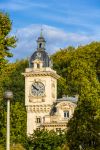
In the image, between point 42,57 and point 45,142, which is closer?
Result: point 45,142

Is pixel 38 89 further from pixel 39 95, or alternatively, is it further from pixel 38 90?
pixel 39 95

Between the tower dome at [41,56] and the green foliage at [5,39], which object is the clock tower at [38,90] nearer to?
the tower dome at [41,56]

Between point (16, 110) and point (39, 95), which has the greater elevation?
point (39, 95)

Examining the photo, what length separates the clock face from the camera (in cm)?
10481

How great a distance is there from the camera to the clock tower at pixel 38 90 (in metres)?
104

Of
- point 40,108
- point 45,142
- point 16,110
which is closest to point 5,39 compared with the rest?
point 45,142

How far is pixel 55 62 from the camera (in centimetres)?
12762

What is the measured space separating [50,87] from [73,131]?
4836 centimetres

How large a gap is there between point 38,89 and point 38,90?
0.53ft

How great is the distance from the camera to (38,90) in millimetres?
105062

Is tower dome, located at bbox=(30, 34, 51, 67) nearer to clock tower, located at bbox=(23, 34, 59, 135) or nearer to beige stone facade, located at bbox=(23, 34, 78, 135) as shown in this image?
clock tower, located at bbox=(23, 34, 59, 135)

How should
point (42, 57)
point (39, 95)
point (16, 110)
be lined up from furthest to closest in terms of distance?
point (42, 57), point (39, 95), point (16, 110)

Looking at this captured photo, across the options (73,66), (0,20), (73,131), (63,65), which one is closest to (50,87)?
(73,66)

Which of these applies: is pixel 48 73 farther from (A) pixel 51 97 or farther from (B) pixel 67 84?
(B) pixel 67 84
